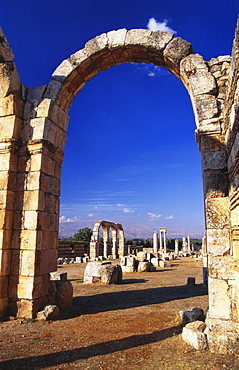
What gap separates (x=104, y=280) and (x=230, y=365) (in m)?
7.68

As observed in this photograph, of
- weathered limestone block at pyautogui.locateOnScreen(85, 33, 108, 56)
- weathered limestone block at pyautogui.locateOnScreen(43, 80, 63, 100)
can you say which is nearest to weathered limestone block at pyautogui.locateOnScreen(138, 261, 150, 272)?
weathered limestone block at pyautogui.locateOnScreen(43, 80, 63, 100)

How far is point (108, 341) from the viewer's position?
A: 15.0 ft

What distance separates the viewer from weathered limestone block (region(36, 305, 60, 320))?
5.61m

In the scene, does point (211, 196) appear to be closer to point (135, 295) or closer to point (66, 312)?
point (66, 312)

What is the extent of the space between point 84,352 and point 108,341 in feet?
1.93

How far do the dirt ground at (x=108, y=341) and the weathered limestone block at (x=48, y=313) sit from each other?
0.46 ft

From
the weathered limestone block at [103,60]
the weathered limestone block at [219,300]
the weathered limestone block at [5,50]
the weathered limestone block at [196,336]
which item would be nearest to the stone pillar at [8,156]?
the weathered limestone block at [5,50]

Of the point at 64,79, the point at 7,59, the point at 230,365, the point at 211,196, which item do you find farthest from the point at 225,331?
the point at 7,59

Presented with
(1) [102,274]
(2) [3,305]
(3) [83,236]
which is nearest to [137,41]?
(2) [3,305]

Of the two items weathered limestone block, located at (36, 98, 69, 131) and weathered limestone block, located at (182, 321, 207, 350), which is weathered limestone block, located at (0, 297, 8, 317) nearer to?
weathered limestone block, located at (182, 321, 207, 350)

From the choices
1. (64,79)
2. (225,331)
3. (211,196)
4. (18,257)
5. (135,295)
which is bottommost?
(135,295)

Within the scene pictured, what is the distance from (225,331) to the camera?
410cm

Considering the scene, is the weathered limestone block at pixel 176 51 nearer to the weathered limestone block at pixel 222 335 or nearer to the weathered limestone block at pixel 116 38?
the weathered limestone block at pixel 116 38

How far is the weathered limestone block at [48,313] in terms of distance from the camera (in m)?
5.61
